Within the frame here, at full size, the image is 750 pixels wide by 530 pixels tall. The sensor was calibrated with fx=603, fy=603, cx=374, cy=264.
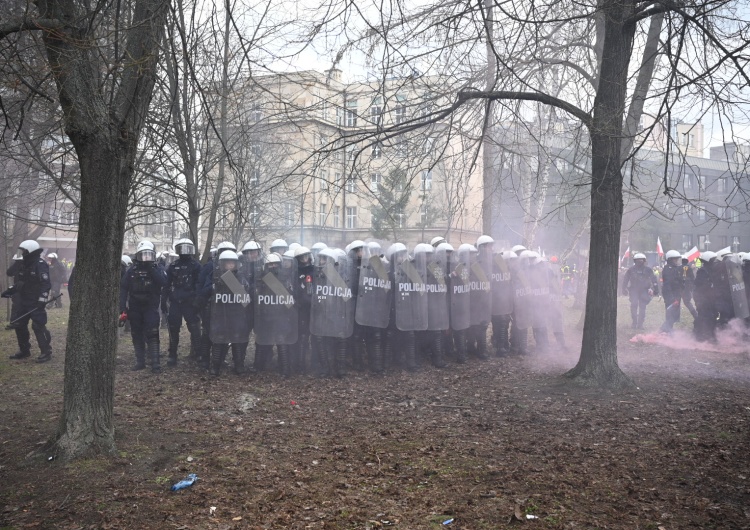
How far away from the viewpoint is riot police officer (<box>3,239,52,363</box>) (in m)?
10.4

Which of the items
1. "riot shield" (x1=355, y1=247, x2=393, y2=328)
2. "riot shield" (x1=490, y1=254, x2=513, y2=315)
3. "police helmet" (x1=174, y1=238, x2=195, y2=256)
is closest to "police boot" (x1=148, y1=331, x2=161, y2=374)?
"police helmet" (x1=174, y1=238, x2=195, y2=256)

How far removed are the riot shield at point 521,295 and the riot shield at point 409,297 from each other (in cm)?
216

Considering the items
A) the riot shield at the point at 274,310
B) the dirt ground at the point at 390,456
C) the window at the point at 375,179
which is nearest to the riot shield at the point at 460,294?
the dirt ground at the point at 390,456

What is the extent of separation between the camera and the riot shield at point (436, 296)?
9945 mm

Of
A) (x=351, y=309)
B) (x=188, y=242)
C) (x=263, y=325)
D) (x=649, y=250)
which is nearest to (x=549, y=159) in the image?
(x=351, y=309)

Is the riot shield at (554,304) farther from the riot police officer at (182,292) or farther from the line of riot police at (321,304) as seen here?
the riot police officer at (182,292)

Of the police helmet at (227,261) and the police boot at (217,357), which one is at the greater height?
→ the police helmet at (227,261)

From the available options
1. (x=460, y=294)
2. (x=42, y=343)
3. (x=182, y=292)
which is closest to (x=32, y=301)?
(x=42, y=343)

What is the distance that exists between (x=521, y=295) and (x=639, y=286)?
226 inches

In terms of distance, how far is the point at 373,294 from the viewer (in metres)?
9.50

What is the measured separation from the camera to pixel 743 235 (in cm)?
5541

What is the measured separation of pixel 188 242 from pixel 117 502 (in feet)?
19.9

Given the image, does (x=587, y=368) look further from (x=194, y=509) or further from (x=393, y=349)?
(x=194, y=509)

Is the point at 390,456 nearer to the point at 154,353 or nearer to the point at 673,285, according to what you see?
the point at 154,353
